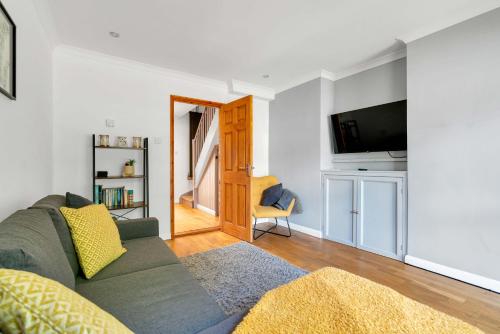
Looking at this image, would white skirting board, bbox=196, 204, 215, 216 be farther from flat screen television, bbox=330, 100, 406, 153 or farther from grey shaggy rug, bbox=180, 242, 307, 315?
flat screen television, bbox=330, 100, 406, 153

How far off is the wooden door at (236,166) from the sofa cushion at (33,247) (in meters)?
2.40

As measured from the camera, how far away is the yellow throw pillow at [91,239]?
135 cm

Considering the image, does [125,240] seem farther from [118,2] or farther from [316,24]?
[316,24]

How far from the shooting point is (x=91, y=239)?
1.40 meters

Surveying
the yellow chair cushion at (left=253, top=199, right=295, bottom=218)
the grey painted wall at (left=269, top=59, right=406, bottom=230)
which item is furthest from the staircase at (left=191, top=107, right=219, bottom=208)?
the yellow chair cushion at (left=253, top=199, right=295, bottom=218)

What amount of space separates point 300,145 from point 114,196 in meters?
2.80

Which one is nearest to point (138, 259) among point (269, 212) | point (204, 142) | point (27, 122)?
point (27, 122)

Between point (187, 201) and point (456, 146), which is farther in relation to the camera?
point (187, 201)

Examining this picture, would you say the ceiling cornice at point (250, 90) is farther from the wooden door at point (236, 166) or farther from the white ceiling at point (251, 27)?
the white ceiling at point (251, 27)

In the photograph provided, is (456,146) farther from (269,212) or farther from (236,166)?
(236,166)

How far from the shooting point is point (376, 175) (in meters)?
2.90

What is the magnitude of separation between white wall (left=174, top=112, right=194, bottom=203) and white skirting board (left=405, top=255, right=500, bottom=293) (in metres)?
5.45

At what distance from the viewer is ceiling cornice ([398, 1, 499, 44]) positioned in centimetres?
208

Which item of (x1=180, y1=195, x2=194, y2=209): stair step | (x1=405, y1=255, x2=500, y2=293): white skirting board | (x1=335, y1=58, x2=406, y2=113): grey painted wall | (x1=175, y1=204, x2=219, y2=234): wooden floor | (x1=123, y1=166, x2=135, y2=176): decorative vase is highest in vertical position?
(x1=335, y1=58, x2=406, y2=113): grey painted wall
